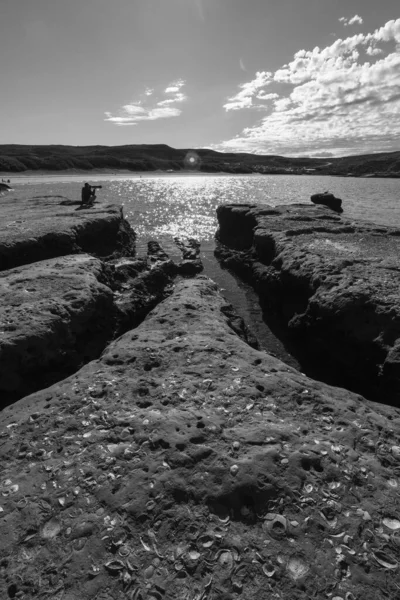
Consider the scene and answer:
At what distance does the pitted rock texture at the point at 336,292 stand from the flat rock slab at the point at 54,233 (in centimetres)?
638

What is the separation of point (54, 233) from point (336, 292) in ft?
33.0

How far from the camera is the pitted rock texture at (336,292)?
7.73 metres

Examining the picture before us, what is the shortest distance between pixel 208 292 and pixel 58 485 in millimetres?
6871

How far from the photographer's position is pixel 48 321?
24.3 feet

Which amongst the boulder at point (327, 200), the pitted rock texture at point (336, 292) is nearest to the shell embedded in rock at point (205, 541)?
the pitted rock texture at point (336, 292)

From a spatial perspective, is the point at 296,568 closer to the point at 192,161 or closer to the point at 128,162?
the point at 128,162

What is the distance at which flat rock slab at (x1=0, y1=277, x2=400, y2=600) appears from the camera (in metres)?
3.41

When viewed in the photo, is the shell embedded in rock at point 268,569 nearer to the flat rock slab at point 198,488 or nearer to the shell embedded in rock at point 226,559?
the flat rock slab at point 198,488

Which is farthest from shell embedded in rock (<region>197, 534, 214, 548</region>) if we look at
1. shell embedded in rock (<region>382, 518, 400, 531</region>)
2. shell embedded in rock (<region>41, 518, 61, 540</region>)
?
shell embedded in rock (<region>382, 518, 400, 531</region>)

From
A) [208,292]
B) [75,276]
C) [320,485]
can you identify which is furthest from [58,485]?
[208,292]

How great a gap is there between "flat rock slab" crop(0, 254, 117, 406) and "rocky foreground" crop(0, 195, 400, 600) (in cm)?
111

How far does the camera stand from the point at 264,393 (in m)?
5.79

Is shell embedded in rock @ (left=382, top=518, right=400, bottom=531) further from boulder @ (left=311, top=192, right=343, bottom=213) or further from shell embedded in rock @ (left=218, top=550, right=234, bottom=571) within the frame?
boulder @ (left=311, top=192, right=343, bottom=213)

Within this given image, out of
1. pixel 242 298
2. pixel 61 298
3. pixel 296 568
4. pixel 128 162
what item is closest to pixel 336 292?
pixel 242 298
